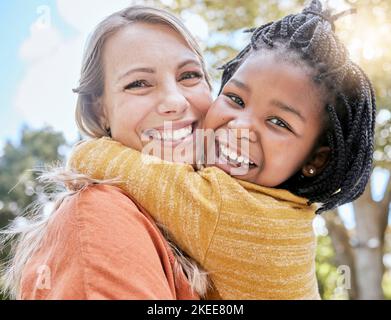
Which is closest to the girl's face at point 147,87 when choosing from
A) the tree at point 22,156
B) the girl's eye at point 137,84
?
the girl's eye at point 137,84

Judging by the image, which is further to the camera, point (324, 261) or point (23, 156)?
point (23, 156)

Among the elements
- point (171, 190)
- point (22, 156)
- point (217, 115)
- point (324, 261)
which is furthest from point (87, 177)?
point (22, 156)

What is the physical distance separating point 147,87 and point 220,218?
396 mm

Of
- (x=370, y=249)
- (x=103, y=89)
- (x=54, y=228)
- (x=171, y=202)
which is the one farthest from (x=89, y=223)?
(x=370, y=249)

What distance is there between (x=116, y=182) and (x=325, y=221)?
4649 mm

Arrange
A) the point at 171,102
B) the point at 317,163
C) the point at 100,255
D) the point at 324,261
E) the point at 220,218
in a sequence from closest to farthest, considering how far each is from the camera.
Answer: the point at 100,255 → the point at 220,218 → the point at 171,102 → the point at 317,163 → the point at 324,261

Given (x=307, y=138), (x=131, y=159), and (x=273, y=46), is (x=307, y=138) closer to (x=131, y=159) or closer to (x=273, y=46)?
(x=273, y=46)

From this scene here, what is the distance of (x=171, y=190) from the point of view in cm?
98

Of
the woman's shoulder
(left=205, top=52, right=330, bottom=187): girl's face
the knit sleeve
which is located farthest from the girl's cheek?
the woman's shoulder

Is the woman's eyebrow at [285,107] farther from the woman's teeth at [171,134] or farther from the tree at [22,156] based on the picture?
the tree at [22,156]

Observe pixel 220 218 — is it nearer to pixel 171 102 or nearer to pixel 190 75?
pixel 171 102

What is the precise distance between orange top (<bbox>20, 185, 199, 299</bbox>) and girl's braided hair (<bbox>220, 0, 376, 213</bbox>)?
1.56 feet

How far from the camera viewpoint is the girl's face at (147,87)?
3.84ft

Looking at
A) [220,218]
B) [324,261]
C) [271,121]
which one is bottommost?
[220,218]
